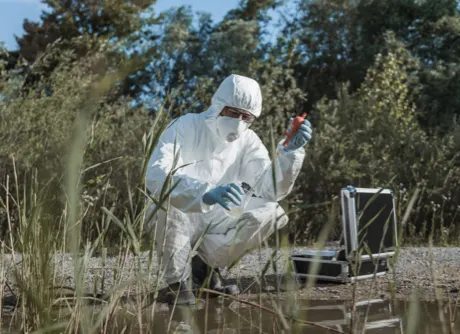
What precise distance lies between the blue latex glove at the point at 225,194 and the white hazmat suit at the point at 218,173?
0.14 m

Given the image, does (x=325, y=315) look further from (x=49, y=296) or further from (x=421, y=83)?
(x=421, y=83)

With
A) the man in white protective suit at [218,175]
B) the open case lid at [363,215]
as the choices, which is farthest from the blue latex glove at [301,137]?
the open case lid at [363,215]

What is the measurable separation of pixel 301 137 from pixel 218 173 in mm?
616

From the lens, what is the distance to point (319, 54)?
18.0 m

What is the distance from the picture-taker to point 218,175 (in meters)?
4.21

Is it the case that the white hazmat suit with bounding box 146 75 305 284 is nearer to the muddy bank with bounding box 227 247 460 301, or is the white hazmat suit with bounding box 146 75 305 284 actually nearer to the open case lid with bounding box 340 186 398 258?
the muddy bank with bounding box 227 247 460 301

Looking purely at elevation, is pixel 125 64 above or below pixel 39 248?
above

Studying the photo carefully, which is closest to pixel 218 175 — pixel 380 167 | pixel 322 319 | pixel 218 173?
pixel 218 173

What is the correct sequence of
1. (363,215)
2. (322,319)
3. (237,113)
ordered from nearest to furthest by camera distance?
→ (322,319), (237,113), (363,215)

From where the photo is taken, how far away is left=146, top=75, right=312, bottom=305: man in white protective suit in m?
3.80

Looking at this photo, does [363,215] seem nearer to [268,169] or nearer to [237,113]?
[268,169]

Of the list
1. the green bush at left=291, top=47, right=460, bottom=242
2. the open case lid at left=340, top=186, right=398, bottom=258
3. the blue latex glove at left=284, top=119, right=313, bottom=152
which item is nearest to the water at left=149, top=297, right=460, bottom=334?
the open case lid at left=340, top=186, right=398, bottom=258

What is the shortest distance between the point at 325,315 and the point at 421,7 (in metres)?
14.5

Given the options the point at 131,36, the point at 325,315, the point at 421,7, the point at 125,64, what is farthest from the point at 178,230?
the point at 421,7
